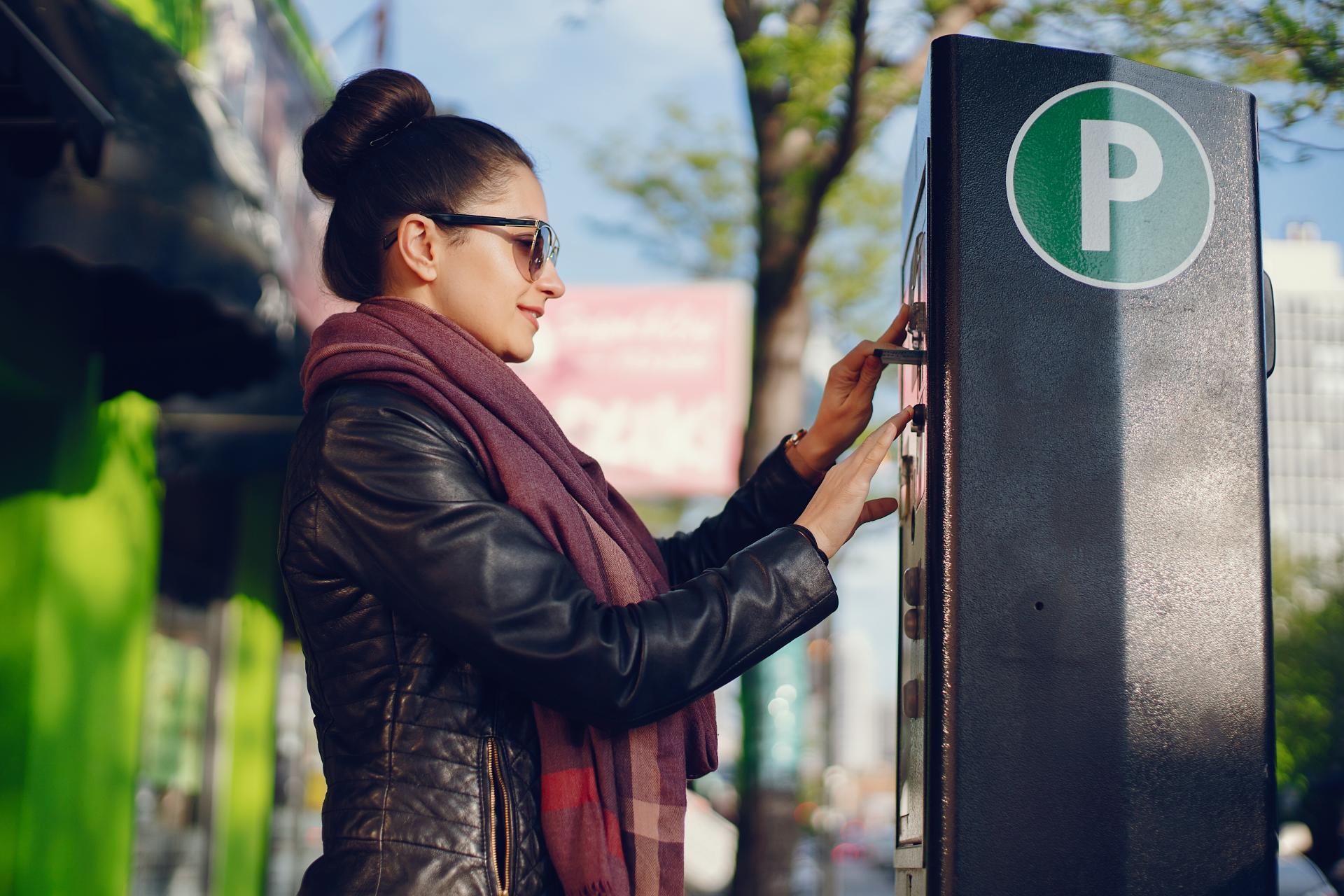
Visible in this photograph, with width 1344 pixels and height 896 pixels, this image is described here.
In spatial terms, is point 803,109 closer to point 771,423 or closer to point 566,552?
point 771,423

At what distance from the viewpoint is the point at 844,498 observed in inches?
74.5

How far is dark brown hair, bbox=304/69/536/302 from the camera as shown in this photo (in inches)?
80.7

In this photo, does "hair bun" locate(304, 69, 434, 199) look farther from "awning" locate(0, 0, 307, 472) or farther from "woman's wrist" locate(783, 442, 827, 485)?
"awning" locate(0, 0, 307, 472)

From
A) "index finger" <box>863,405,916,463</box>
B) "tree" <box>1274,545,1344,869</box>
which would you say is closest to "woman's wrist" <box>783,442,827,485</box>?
"index finger" <box>863,405,916,463</box>

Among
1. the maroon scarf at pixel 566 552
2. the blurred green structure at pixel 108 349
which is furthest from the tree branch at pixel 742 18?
the maroon scarf at pixel 566 552

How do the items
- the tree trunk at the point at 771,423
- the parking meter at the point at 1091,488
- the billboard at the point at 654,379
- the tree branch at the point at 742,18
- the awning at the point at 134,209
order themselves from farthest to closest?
the billboard at the point at 654,379, the tree trunk at the point at 771,423, the tree branch at the point at 742,18, the awning at the point at 134,209, the parking meter at the point at 1091,488

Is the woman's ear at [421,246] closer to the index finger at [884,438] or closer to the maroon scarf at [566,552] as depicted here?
the maroon scarf at [566,552]

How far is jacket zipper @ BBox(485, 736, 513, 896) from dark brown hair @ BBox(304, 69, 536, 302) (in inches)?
31.2

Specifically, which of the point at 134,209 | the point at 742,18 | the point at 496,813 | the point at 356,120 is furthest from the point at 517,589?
the point at 742,18

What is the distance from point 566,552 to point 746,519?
2.51ft

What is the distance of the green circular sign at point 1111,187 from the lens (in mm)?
1797

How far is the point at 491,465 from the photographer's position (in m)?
1.83

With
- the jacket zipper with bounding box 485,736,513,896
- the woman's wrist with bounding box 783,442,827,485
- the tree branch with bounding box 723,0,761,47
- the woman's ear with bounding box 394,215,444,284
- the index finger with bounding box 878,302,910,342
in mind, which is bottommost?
the jacket zipper with bounding box 485,736,513,896

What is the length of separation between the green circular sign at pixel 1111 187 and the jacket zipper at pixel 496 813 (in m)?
1.01
